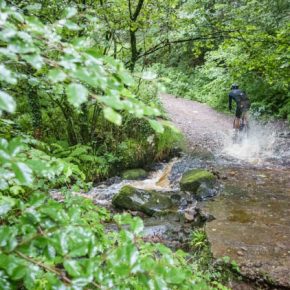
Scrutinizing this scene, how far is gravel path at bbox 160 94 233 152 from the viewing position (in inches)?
544

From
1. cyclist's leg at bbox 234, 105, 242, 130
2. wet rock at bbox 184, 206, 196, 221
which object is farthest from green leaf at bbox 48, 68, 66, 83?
cyclist's leg at bbox 234, 105, 242, 130

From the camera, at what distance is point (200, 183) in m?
9.10

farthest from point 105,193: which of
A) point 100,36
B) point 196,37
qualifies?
point 196,37

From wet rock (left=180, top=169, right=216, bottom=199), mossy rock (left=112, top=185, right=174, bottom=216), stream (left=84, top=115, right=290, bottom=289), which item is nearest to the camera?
stream (left=84, top=115, right=290, bottom=289)

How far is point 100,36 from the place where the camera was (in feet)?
25.9

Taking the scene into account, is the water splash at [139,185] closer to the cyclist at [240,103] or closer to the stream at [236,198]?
the stream at [236,198]

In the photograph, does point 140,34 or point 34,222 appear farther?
point 140,34

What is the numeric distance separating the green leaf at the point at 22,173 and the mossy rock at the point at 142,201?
23.7 ft

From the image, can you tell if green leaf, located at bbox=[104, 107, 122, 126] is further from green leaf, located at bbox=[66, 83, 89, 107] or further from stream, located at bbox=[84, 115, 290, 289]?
stream, located at bbox=[84, 115, 290, 289]

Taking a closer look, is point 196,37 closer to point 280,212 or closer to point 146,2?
point 146,2

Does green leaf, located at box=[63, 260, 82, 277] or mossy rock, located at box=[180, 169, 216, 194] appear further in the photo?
→ mossy rock, located at box=[180, 169, 216, 194]

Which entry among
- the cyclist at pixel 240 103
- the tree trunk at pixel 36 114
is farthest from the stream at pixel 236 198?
the tree trunk at pixel 36 114

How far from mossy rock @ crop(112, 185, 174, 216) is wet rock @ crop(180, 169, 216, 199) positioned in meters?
0.74

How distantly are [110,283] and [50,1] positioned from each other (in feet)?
20.7
